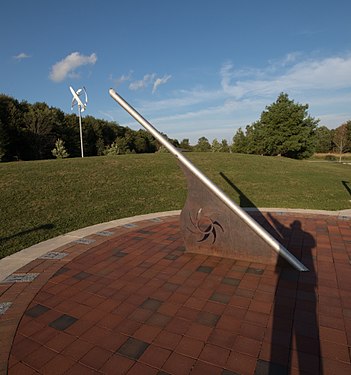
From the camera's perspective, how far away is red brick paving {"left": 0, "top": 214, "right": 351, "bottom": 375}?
8.14 ft

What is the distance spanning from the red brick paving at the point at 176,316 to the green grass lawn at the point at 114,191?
8.64ft

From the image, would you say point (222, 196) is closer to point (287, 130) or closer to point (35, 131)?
point (287, 130)

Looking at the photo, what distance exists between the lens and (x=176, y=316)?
10.4 feet

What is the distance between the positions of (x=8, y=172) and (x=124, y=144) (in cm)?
4403

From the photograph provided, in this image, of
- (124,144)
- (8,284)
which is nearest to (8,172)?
(8,284)

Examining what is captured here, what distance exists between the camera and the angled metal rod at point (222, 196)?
13.8 ft

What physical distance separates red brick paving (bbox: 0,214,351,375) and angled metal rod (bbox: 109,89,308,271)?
287mm

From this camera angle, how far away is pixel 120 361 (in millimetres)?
2496

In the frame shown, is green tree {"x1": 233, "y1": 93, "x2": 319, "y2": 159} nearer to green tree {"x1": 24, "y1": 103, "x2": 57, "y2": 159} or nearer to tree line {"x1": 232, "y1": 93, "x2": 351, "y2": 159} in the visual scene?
tree line {"x1": 232, "y1": 93, "x2": 351, "y2": 159}

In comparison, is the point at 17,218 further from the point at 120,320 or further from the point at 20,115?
the point at 20,115

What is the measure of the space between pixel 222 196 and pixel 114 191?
8065mm

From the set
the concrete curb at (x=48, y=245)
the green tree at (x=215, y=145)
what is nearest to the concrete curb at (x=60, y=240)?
the concrete curb at (x=48, y=245)

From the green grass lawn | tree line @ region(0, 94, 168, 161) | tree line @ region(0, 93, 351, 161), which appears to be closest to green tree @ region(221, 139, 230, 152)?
tree line @ region(0, 93, 351, 161)

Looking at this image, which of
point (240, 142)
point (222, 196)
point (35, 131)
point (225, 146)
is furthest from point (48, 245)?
point (225, 146)
